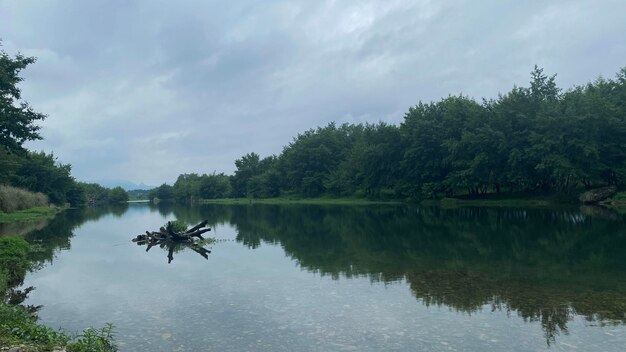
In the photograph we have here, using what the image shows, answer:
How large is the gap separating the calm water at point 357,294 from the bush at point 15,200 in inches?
1415

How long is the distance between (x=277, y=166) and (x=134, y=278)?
11583 centimetres

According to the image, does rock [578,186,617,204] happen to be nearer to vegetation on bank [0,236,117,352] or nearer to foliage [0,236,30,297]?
foliage [0,236,30,297]

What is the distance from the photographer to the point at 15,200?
6412 cm

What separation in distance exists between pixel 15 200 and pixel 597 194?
255 ft

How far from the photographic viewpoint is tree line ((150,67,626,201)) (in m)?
59.9

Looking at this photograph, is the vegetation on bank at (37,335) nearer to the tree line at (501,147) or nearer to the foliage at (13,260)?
the foliage at (13,260)

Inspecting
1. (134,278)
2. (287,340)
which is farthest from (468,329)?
(134,278)

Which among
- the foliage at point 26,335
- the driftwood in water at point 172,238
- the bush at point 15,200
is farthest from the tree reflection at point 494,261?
the bush at point 15,200

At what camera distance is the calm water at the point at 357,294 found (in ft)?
37.9

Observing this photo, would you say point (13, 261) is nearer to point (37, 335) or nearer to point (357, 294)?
point (37, 335)

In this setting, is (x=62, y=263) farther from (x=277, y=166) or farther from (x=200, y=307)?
(x=277, y=166)

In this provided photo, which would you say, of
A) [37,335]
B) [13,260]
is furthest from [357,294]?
[13,260]

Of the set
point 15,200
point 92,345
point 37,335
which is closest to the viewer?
point 92,345

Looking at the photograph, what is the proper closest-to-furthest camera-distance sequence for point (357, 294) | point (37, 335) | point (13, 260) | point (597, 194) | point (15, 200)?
point (37, 335), point (357, 294), point (13, 260), point (597, 194), point (15, 200)
